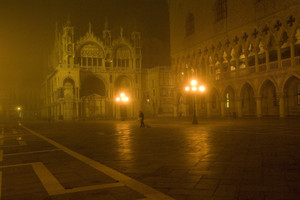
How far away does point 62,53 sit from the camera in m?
51.9

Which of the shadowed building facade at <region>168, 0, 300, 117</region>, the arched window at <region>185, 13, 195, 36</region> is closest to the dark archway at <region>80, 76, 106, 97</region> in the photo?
the shadowed building facade at <region>168, 0, 300, 117</region>

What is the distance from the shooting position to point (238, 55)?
3394 centimetres

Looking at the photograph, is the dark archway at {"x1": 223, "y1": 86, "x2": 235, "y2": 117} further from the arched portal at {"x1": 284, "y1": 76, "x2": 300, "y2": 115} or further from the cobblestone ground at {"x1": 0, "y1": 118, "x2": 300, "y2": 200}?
the cobblestone ground at {"x1": 0, "y1": 118, "x2": 300, "y2": 200}

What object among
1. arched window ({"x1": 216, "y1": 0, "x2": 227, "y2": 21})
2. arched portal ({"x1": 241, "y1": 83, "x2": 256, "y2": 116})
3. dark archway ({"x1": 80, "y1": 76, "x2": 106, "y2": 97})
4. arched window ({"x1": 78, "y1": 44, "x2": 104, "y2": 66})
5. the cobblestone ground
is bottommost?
the cobblestone ground

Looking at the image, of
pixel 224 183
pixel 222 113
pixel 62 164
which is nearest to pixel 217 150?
pixel 224 183

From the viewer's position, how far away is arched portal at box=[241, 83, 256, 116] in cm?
3538

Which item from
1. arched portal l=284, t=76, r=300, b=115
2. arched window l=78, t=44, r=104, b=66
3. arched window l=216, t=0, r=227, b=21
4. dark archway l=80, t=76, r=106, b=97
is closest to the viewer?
arched portal l=284, t=76, r=300, b=115

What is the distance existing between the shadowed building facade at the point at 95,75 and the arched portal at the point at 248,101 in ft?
71.5

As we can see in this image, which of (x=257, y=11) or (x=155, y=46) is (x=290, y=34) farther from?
(x=155, y=46)

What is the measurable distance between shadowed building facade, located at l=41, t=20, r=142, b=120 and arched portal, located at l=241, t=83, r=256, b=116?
21792 mm

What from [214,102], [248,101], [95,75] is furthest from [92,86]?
[248,101]

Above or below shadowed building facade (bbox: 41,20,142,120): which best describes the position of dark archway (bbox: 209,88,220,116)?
below

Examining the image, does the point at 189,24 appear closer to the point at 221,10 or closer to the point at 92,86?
the point at 221,10

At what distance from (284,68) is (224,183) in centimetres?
2656
